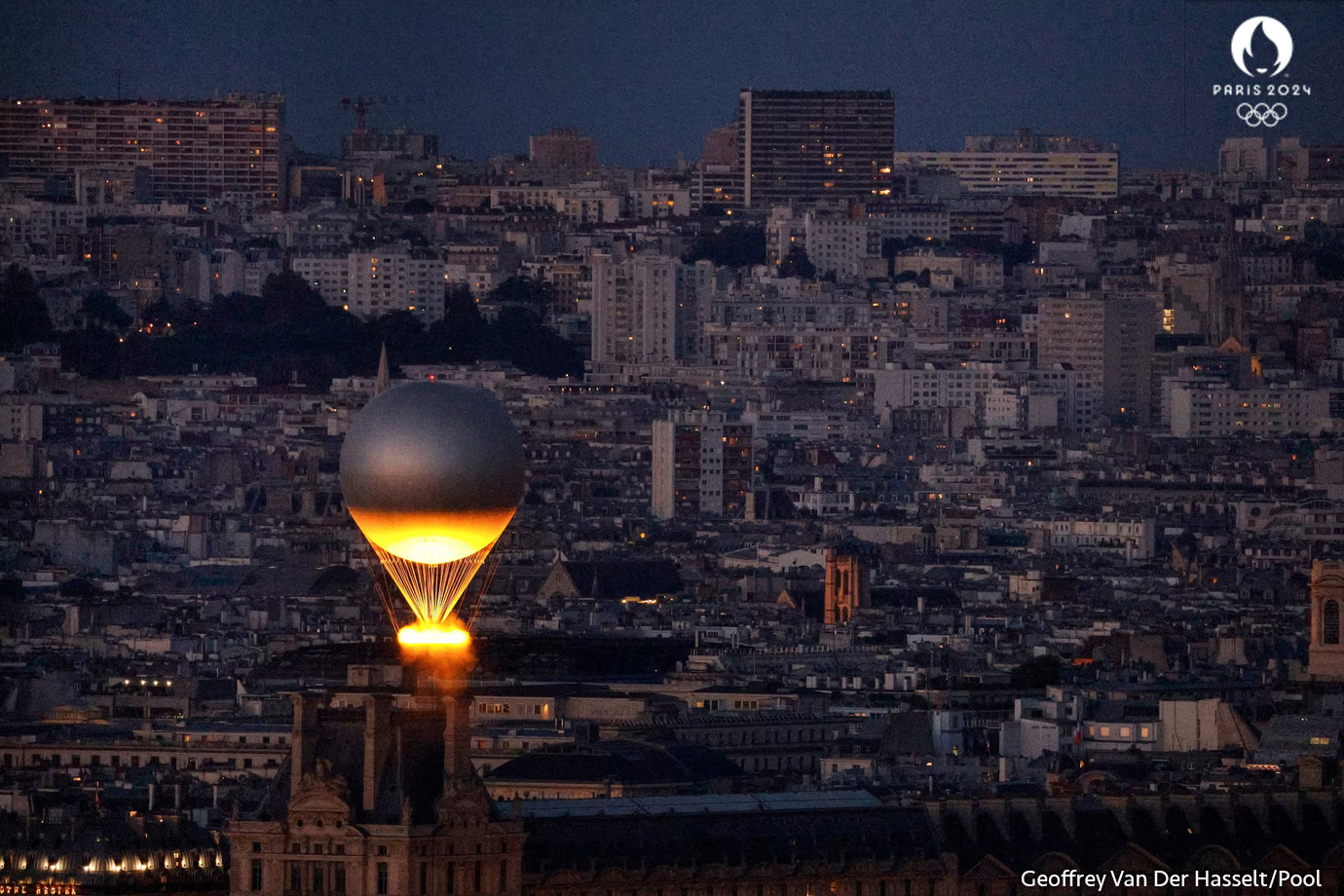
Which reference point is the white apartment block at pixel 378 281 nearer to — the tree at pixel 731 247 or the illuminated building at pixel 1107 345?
the illuminated building at pixel 1107 345

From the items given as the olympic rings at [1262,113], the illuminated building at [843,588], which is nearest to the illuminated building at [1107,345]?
the illuminated building at [843,588]

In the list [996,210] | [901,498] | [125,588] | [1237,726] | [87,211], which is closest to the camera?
[1237,726]

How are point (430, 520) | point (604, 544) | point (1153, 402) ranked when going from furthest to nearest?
point (1153, 402), point (604, 544), point (430, 520)

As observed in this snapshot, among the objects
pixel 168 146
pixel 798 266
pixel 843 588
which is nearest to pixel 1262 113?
pixel 843 588

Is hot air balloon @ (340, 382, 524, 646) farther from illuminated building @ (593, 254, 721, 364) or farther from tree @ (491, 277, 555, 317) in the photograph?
tree @ (491, 277, 555, 317)

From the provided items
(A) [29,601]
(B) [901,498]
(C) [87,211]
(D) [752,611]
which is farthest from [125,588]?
(C) [87,211]

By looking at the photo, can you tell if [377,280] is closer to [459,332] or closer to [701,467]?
[459,332]

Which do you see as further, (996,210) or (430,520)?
(996,210)

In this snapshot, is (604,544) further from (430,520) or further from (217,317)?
(430,520)
